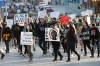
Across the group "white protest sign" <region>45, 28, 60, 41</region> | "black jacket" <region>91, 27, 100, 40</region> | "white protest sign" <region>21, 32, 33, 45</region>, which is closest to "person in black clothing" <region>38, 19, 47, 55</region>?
"white protest sign" <region>45, 28, 60, 41</region>

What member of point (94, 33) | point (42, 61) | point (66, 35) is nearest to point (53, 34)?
point (66, 35)

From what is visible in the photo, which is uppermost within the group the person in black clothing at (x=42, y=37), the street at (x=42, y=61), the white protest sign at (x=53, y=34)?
the white protest sign at (x=53, y=34)

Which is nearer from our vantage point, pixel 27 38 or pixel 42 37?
pixel 27 38

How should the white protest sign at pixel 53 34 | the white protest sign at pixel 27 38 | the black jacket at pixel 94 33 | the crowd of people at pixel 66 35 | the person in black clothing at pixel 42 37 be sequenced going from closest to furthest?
the crowd of people at pixel 66 35
the white protest sign at pixel 53 34
the white protest sign at pixel 27 38
the black jacket at pixel 94 33
the person in black clothing at pixel 42 37

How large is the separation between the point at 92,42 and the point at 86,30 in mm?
595

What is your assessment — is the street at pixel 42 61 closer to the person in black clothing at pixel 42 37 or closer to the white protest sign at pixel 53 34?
the person in black clothing at pixel 42 37

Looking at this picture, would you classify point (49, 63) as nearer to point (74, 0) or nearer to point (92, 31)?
point (92, 31)

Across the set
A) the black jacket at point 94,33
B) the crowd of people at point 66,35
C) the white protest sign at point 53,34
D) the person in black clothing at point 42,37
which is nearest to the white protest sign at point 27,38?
the crowd of people at point 66,35

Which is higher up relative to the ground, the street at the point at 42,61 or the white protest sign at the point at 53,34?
the white protest sign at the point at 53,34

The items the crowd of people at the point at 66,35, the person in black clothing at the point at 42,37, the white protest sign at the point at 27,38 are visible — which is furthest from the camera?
the person in black clothing at the point at 42,37

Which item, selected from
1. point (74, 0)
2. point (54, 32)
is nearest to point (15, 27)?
point (54, 32)

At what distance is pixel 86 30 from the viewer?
18.9 m

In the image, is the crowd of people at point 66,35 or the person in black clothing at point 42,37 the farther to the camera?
the person in black clothing at point 42,37

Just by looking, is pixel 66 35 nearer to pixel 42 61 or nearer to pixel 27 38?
pixel 42 61
